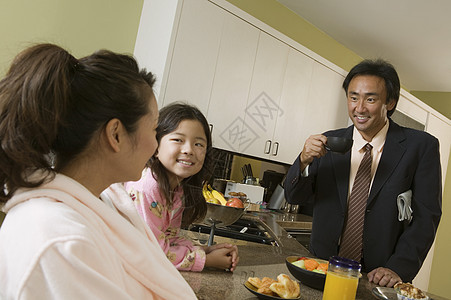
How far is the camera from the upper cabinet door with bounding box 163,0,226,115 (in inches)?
102

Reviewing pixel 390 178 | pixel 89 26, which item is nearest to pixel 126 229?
pixel 390 178

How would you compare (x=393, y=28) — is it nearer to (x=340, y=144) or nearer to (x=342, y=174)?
(x=342, y=174)

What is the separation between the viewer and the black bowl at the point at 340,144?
5.50 ft

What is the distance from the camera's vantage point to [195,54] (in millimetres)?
2680

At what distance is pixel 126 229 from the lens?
0.69m

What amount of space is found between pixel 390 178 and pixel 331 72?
215cm

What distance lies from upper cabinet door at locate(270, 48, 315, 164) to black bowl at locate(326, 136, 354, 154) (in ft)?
5.55

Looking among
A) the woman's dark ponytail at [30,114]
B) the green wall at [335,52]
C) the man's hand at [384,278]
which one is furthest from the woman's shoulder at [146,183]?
the green wall at [335,52]

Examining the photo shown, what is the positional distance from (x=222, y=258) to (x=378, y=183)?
96 centimetres

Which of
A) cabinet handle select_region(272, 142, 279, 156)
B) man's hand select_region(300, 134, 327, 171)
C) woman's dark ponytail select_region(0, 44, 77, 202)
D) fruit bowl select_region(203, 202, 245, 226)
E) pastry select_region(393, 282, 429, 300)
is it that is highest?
cabinet handle select_region(272, 142, 279, 156)

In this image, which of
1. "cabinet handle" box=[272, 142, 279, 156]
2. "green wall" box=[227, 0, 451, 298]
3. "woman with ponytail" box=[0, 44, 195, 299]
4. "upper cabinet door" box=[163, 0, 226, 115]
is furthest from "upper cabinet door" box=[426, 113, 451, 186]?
"woman with ponytail" box=[0, 44, 195, 299]

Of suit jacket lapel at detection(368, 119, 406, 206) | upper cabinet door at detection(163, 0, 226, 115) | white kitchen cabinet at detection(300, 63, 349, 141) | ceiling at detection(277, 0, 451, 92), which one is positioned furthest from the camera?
white kitchen cabinet at detection(300, 63, 349, 141)

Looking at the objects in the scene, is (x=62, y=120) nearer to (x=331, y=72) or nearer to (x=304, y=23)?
(x=331, y=72)

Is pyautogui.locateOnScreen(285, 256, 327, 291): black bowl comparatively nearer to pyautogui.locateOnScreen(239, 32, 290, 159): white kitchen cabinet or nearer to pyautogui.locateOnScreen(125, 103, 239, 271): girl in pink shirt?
pyautogui.locateOnScreen(125, 103, 239, 271): girl in pink shirt
